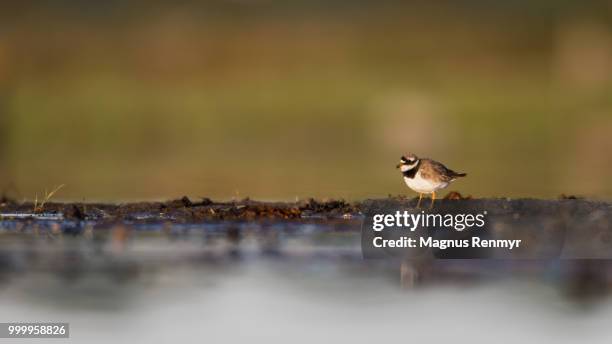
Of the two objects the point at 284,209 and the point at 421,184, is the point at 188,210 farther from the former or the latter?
the point at 421,184

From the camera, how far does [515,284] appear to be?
11.6 metres

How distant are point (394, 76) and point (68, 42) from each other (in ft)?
26.8

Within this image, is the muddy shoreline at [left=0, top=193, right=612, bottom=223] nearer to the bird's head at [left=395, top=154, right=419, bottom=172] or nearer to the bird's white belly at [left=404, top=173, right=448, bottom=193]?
the bird's white belly at [left=404, top=173, right=448, bottom=193]

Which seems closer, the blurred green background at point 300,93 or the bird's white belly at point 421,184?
the bird's white belly at point 421,184

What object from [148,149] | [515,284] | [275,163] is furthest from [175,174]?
[515,284]

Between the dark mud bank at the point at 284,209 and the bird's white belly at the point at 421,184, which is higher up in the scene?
the bird's white belly at the point at 421,184

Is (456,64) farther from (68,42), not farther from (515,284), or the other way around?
(515,284)

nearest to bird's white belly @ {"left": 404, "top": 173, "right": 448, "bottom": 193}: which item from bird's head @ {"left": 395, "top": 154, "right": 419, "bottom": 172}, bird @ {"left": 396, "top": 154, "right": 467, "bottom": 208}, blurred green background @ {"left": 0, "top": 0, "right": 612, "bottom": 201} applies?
bird @ {"left": 396, "top": 154, "right": 467, "bottom": 208}

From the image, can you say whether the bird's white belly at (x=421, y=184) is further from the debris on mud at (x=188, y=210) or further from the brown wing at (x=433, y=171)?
the debris on mud at (x=188, y=210)

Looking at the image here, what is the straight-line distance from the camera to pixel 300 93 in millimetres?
34344

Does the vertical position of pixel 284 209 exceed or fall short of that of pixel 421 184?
it falls short

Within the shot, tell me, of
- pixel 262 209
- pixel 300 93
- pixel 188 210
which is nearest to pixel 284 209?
pixel 262 209

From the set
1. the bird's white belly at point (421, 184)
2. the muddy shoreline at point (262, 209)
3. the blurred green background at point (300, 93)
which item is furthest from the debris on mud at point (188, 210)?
the blurred green background at point (300, 93)

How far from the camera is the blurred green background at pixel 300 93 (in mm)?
→ 23703
